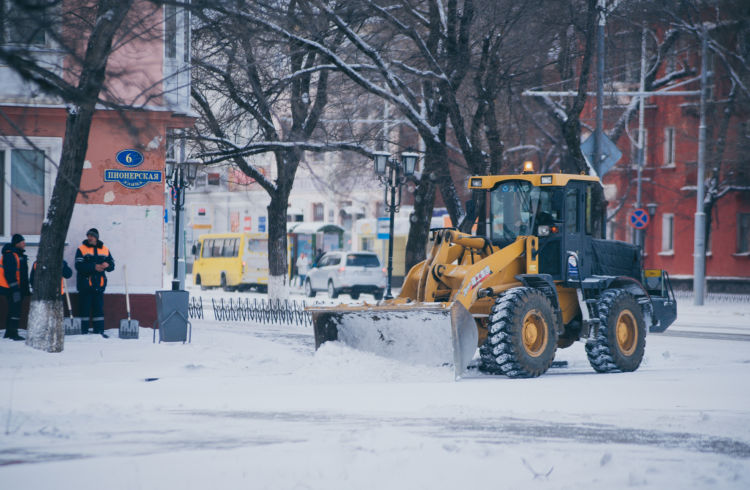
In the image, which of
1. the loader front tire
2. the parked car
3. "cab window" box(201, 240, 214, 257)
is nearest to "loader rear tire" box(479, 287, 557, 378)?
the parked car

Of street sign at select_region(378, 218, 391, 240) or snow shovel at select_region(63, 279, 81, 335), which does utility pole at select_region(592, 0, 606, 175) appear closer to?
snow shovel at select_region(63, 279, 81, 335)

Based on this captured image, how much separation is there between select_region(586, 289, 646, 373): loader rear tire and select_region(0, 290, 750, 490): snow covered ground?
1.11ft

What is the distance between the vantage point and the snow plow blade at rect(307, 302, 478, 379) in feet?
41.6

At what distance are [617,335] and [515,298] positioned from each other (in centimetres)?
231

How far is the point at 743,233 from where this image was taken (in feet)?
141

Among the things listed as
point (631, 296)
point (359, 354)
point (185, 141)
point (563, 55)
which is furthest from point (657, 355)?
point (185, 141)

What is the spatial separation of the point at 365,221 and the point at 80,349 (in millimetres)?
34423

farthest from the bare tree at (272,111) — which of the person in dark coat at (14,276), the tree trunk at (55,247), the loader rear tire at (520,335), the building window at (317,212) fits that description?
the building window at (317,212)

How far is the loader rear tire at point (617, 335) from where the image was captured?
14141mm

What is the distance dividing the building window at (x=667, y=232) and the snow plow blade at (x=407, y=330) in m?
34.9

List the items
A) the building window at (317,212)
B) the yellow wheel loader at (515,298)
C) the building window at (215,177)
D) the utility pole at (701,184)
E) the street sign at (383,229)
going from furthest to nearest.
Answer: the building window at (317,212) → the street sign at (383,229) → the utility pole at (701,184) → the building window at (215,177) → the yellow wheel loader at (515,298)

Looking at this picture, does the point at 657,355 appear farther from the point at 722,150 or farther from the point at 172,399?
the point at 722,150

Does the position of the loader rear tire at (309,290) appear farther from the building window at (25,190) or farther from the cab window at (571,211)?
the cab window at (571,211)

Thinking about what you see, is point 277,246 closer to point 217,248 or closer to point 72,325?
point 72,325
